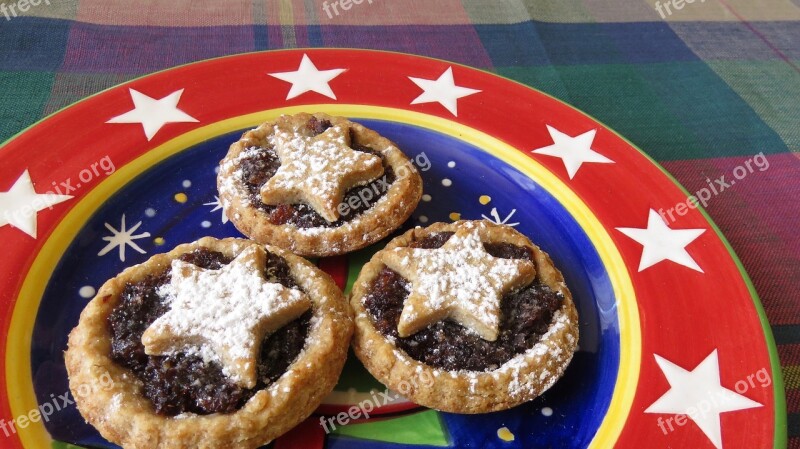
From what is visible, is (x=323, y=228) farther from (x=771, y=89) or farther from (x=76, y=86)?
(x=771, y=89)

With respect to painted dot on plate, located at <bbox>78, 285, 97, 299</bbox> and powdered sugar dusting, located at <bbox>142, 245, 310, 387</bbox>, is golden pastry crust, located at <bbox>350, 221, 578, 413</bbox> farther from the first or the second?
painted dot on plate, located at <bbox>78, 285, 97, 299</bbox>

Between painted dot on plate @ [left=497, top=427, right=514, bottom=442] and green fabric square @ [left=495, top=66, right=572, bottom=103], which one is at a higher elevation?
green fabric square @ [left=495, top=66, right=572, bottom=103]

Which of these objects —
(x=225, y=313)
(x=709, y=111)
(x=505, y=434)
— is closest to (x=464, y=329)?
(x=505, y=434)

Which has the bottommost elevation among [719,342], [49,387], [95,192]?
[719,342]

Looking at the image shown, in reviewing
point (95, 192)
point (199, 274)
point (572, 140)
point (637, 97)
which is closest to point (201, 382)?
point (199, 274)

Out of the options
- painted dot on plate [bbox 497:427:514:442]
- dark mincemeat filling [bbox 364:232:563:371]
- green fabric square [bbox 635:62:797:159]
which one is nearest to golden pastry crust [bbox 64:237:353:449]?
dark mincemeat filling [bbox 364:232:563:371]

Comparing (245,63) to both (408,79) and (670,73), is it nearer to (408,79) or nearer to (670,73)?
(408,79)
